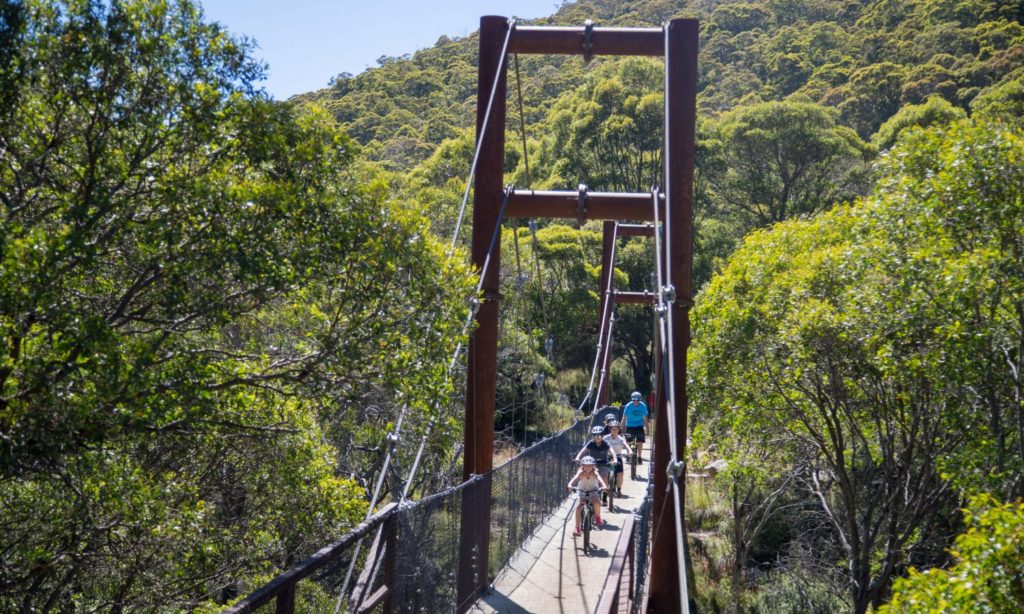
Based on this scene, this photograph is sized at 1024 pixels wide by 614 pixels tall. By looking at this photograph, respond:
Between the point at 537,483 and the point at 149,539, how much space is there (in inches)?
177

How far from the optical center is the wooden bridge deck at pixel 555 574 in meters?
7.11

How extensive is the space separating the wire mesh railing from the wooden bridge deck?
154 mm

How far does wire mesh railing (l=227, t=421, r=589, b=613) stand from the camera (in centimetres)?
375

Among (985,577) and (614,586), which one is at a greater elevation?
(985,577)

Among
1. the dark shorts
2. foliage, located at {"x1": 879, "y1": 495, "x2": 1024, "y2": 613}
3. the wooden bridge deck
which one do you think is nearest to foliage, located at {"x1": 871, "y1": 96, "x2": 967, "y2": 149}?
the dark shorts

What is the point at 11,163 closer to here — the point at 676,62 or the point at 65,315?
the point at 65,315

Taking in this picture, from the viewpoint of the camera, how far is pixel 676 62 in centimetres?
783

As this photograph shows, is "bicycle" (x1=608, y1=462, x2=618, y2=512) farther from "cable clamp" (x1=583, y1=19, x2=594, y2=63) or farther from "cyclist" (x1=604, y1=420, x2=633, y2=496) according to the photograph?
"cable clamp" (x1=583, y1=19, x2=594, y2=63)

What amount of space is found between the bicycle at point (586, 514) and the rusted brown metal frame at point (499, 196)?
50.8 inches

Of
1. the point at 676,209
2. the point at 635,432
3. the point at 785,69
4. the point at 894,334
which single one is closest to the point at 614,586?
the point at 676,209

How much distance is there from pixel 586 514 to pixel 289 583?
581 cm

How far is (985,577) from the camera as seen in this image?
4516mm

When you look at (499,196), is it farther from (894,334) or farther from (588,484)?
(894,334)

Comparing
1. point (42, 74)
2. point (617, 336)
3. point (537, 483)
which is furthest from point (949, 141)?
point (617, 336)
